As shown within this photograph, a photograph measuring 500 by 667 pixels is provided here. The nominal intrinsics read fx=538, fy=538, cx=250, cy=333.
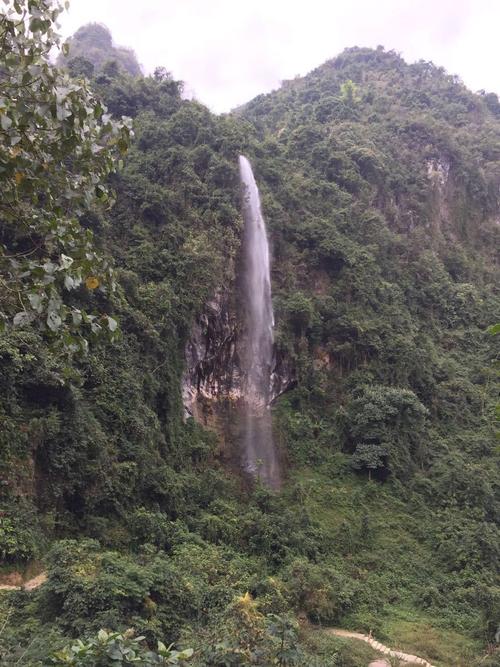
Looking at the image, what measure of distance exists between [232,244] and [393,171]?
13046 millimetres

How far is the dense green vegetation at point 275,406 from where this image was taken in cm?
626

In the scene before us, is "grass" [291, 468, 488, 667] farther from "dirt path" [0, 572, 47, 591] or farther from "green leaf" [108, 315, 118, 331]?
"green leaf" [108, 315, 118, 331]

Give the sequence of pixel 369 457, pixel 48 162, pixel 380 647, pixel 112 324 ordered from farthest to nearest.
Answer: pixel 369 457, pixel 380 647, pixel 48 162, pixel 112 324

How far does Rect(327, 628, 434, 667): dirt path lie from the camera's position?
27.8ft

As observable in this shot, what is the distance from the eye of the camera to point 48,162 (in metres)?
3.28

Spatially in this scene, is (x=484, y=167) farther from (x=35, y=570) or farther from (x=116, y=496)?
(x=35, y=570)

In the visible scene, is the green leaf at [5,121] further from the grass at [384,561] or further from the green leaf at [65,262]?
the grass at [384,561]

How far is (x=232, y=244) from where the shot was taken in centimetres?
1698

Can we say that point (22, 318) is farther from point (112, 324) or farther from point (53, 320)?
point (112, 324)

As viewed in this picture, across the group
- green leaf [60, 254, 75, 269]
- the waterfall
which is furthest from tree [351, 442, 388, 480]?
green leaf [60, 254, 75, 269]

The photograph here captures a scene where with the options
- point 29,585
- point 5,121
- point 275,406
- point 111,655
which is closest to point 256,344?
point 275,406

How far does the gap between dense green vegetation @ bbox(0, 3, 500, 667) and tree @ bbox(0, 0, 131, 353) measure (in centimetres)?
3

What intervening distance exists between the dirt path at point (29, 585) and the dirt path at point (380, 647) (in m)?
4.96

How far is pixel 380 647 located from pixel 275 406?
8.71 metres
